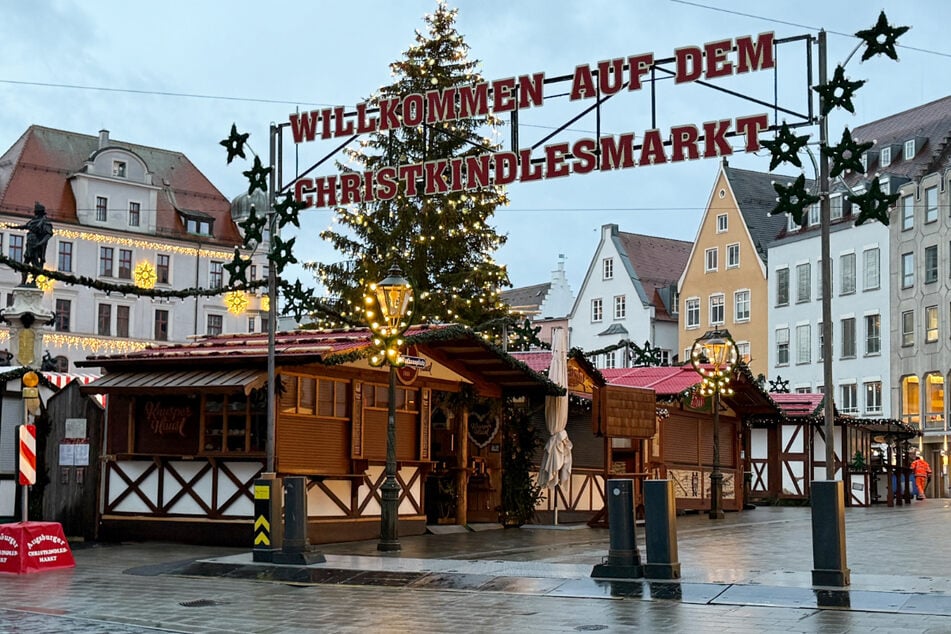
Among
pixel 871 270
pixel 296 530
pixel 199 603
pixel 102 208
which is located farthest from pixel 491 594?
pixel 102 208

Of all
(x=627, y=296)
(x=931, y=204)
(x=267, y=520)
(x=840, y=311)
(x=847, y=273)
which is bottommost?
(x=267, y=520)

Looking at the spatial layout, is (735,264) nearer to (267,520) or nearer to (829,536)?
(267,520)

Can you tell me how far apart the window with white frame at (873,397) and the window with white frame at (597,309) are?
67.8ft

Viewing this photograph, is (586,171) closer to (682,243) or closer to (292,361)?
(292,361)

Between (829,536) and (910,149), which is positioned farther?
(910,149)

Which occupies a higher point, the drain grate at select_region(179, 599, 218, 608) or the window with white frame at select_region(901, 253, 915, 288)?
the window with white frame at select_region(901, 253, 915, 288)

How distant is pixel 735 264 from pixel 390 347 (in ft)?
184

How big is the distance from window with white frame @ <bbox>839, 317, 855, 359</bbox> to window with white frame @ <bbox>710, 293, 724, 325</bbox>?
891cm

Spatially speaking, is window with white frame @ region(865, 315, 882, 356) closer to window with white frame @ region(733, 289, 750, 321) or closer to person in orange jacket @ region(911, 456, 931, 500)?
window with white frame @ region(733, 289, 750, 321)

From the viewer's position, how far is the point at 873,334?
6581 centimetres

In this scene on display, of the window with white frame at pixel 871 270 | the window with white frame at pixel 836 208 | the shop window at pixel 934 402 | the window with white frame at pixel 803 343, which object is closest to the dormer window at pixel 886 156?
the window with white frame at pixel 836 208

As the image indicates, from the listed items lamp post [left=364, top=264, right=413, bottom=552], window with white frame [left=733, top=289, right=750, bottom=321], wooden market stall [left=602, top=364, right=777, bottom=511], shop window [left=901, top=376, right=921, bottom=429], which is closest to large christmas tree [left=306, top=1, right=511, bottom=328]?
wooden market stall [left=602, top=364, right=777, bottom=511]

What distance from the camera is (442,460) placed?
26969 mm

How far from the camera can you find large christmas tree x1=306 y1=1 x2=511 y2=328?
142 feet
